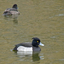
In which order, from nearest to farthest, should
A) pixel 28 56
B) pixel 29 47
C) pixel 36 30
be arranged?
pixel 28 56, pixel 29 47, pixel 36 30

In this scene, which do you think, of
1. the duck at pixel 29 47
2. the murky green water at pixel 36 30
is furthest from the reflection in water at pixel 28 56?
the duck at pixel 29 47

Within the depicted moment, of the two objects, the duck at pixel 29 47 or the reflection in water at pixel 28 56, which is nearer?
the reflection in water at pixel 28 56

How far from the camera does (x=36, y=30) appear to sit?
21.0 m

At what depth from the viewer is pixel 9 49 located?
52.7ft

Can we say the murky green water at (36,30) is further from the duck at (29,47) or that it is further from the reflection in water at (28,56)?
the duck at (29,47)

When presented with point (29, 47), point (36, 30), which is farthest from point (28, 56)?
point (36, 30)

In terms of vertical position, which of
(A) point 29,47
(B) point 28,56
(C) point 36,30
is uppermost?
(A) point 29,47

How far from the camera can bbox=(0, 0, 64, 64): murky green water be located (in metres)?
14.7

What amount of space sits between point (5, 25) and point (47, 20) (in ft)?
11.4

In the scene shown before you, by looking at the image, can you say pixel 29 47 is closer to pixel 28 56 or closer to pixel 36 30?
pixel 28 56

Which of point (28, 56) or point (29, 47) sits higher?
Answer: point (29, 47)

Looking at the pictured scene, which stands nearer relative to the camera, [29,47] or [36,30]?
[29,47]

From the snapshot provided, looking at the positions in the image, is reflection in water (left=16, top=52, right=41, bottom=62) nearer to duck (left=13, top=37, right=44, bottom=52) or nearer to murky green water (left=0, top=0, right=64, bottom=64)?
murky green water (left=0, top=0, right=64, bottom=64)

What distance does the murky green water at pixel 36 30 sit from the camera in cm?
1466
